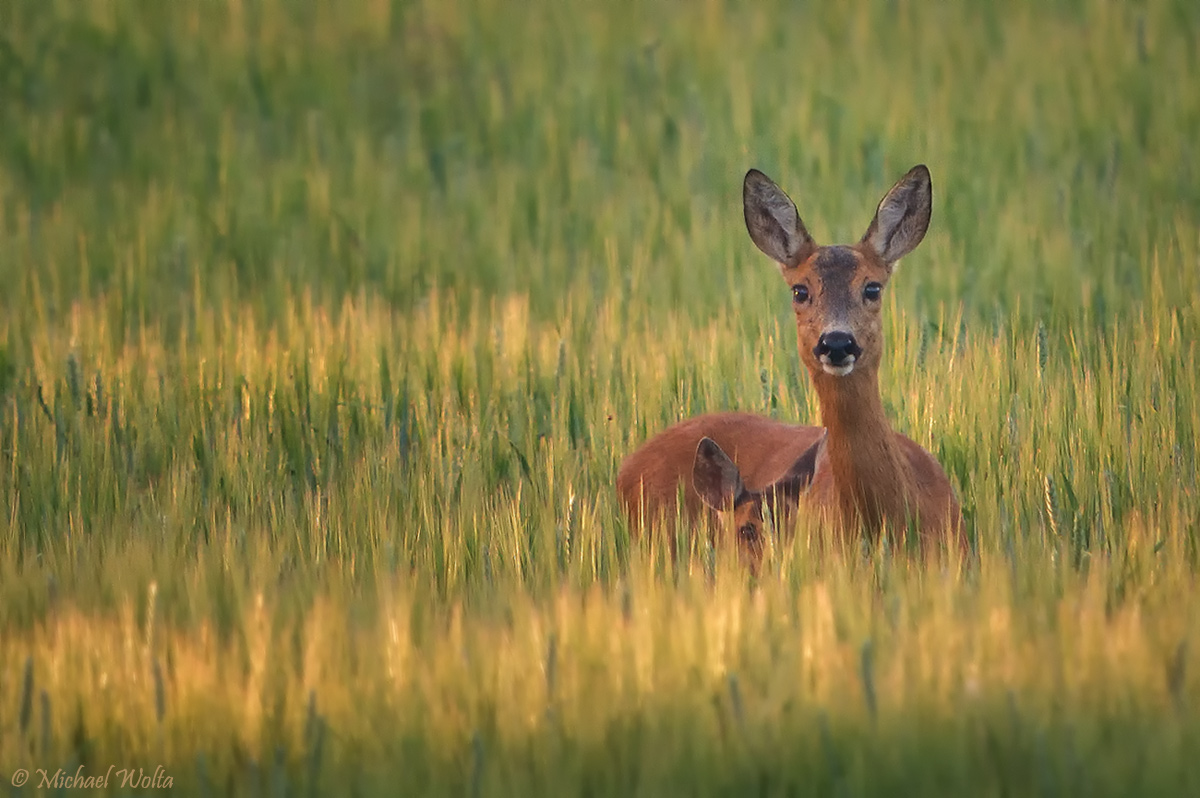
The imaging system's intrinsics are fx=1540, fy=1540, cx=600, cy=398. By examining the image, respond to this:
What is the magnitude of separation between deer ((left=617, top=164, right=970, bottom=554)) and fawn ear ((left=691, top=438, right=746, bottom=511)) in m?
0.04

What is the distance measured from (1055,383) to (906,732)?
376 cm

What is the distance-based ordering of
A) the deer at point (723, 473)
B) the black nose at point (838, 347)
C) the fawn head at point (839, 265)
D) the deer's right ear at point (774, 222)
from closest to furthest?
the black nose at point (838, 347), the fawn head at point (839, 265), the deer at point (723, 473), the deer's right ear at point (774, 222)

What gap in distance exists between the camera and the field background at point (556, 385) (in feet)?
12.0

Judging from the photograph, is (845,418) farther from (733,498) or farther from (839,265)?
(839,265)

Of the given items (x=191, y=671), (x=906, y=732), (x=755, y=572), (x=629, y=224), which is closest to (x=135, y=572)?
(x=191, y=671)

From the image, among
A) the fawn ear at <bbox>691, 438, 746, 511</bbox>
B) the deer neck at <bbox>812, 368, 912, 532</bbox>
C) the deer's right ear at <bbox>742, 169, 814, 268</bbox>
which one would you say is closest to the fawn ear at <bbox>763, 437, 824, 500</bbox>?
the fawn ear at <bbox>691, 438, 746, 511</bbox>

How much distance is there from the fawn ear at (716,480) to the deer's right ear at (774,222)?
93 centimetres

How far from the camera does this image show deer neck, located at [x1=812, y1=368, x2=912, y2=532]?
17.9 ft

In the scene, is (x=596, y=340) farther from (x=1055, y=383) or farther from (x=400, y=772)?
(x=400, y=772)

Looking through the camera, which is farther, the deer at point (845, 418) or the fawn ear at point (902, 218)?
the fawn ear at point (902, 218)
